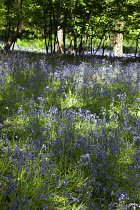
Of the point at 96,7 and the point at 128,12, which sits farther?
the point at 96,7

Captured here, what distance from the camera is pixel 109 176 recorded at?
3434mm

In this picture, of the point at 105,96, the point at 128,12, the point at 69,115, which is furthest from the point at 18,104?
the point at 128,12

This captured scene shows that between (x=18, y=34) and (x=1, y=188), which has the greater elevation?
(x=18, y=34)

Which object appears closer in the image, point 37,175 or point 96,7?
point 37,175

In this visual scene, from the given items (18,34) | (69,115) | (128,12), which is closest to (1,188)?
(69,115)

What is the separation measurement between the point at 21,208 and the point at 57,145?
5.00 feet

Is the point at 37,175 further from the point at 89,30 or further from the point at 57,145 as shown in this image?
the point at 89,30

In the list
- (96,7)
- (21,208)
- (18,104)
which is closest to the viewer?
(21,208)

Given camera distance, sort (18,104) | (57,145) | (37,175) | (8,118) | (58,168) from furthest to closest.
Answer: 1. (18,104)
2. (8,118)
3. (57,145)
4. (58,168)
5. (37,175)

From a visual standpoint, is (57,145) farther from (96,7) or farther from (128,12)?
(96,7)

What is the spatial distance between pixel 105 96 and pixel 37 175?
395 centimetres

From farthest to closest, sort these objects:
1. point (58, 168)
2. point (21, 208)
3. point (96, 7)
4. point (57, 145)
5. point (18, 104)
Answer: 1. point (96, 7)
2. point (18, 104)
3. point (57, 145)
4. point (58, 168)
5. point (21, 208)

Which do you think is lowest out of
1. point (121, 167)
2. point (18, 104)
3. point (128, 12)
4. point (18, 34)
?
point (121, 167)

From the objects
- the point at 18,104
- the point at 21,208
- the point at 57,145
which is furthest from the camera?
the point at 18,104
